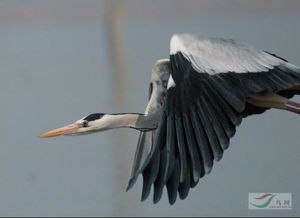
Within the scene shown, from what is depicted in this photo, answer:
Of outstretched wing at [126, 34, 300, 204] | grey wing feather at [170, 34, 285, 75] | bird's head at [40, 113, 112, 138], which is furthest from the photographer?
bird's head at [40, 113, 112, 138]

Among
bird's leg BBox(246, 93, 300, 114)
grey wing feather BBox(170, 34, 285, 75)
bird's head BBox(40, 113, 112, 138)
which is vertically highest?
grey wing feather BBox(170, 34, 285, 75)

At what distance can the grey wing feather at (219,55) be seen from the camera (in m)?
3.33

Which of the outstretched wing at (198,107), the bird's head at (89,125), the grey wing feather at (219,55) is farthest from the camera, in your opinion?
the bird's head at (89,125)

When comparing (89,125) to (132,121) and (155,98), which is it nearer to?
(132,121)

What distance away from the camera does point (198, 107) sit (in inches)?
128

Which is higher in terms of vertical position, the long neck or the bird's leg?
the bird's leg

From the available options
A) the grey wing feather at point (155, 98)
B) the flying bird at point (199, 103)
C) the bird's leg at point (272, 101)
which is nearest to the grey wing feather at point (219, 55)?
Result: the flying bird at point (199, 103)

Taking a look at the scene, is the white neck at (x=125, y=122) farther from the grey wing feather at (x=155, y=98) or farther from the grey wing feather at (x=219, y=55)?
the grey wing feather at (x=219, y=55)

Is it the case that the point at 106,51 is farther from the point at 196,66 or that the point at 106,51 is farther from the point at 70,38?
the point at 196,66

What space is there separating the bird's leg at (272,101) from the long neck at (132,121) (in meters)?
0.32

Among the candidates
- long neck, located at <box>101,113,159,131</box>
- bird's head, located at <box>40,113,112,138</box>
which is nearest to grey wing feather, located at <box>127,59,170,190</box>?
long neck, located at <box>101,113,159,131</box>

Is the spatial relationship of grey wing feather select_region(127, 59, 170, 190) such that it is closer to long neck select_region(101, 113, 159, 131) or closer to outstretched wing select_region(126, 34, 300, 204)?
long neck select_region(101, 113, 159, 131)

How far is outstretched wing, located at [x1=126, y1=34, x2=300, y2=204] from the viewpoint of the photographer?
321 centimetres

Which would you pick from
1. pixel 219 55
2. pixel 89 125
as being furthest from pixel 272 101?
pixel 89 125
